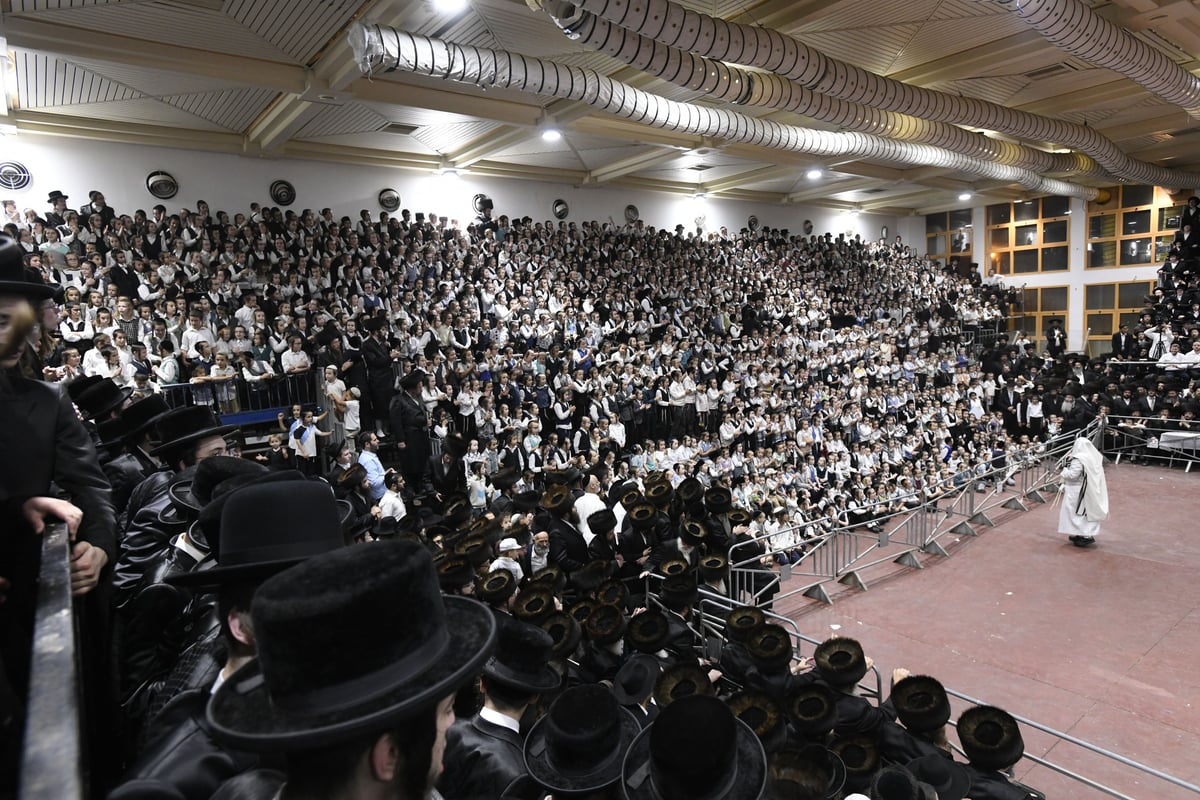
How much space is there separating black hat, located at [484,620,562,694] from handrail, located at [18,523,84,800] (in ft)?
7.13

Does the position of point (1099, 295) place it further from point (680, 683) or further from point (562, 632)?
point (562, 632)

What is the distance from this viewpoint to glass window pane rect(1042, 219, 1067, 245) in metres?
27.5

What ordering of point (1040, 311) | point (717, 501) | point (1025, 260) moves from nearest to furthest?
point (717, 501), point (1040, 311), point (1025, 260)

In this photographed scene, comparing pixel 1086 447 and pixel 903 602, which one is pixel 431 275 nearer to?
pixel 903 602

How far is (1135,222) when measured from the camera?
84.4ft

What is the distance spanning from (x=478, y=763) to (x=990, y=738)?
3.86 meters

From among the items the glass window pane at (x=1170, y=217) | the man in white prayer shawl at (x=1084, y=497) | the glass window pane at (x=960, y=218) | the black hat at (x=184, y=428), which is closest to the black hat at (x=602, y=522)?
the black hat at (x=184, y=428)

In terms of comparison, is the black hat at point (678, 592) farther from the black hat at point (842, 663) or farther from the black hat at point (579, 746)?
the black hat at point (579, 746)

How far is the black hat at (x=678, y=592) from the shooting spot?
251 inches

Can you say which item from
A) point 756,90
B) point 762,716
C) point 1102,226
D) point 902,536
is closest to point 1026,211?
point 1102,226

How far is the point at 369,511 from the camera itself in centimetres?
879

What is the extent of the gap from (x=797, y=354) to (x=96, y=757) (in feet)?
59.2

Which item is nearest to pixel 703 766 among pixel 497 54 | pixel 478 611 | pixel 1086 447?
pixel 478 611

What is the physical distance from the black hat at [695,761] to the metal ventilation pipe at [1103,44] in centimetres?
855
